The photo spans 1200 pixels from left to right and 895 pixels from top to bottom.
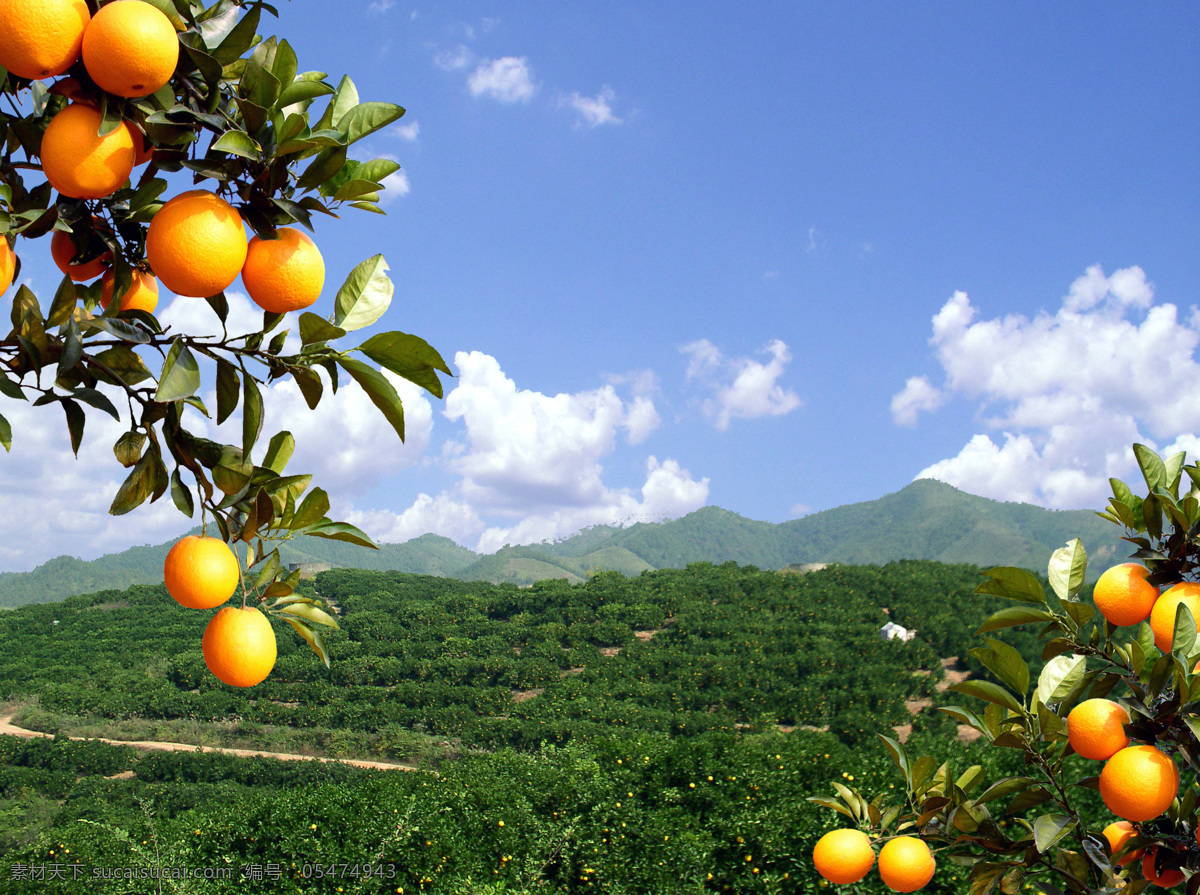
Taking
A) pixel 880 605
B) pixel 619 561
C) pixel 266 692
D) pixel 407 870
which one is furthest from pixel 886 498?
pixel 407 870

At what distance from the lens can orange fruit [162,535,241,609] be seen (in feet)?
2.83

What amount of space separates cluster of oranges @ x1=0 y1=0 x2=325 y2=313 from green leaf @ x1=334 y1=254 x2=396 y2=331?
0.03m

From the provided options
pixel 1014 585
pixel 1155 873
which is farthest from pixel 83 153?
pixel 1155 873

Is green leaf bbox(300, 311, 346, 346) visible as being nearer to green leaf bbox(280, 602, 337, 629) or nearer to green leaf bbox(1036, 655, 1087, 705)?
green leaf bbox(280, 602, 337, 629)

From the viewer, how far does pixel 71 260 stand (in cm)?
92

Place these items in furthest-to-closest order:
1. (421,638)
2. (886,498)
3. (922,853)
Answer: (886,498) < (421,638) < (922,853)

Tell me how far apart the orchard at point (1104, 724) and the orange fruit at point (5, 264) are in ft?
4.46

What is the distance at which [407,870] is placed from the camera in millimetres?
4012

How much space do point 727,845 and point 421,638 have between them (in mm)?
10767

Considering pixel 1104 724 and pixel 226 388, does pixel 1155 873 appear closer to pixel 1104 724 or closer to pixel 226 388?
pixel 1104 724

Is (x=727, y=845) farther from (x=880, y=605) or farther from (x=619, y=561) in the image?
(x=619, y=561)

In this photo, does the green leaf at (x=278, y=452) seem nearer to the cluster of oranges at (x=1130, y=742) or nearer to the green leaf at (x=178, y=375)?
the green leaf at (x=178, y=375)

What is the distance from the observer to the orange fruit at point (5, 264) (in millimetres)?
766

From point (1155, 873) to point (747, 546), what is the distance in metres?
81.0
